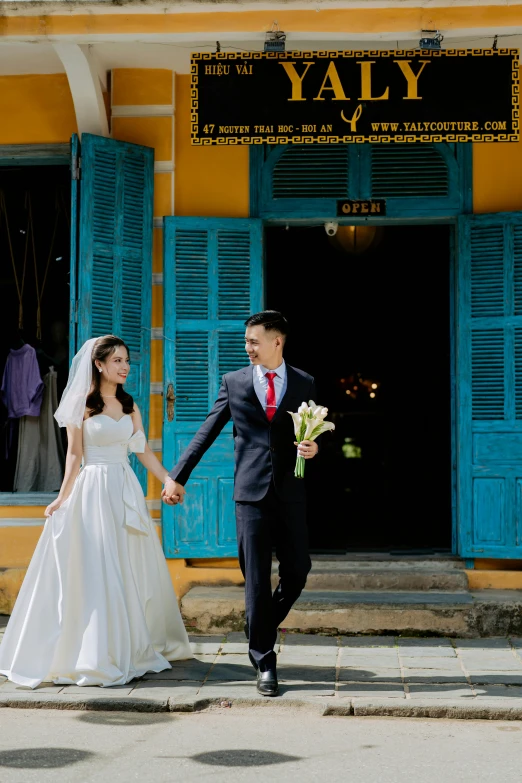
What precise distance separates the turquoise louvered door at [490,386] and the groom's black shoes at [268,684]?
9.01 ft

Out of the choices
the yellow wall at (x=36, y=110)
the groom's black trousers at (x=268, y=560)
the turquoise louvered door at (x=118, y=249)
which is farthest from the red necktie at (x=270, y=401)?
the yellow wall at (x=36, y=110)

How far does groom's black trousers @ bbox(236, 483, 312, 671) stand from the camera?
6.04 metres

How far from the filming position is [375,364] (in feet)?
48.8

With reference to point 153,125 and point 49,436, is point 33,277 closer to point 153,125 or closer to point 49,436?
point 49,436

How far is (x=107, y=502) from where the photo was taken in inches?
257

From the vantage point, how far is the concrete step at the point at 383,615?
7641mm

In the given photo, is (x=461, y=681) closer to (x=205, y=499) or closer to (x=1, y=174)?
(x=205, y=499)

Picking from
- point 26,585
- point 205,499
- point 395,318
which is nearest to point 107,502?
point 26,585

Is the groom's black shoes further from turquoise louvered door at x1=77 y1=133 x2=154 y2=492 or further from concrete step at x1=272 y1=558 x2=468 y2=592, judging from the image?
turquoise louvered door at x1=77 y1=133 x2=154 y2=492

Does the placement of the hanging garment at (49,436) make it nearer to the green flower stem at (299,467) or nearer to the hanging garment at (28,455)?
the hanging garment at (28,455)

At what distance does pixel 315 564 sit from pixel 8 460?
9.35 feet

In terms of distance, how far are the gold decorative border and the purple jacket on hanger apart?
9.05 feet

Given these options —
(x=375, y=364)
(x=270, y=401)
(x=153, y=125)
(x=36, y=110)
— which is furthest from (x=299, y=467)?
(x=375, y=364)

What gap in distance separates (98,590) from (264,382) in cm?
155
